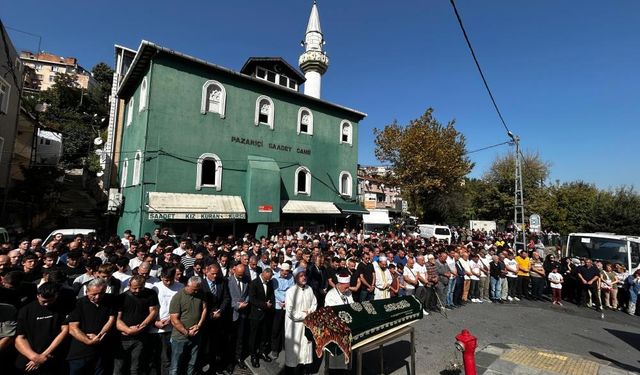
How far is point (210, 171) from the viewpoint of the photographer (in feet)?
54.1

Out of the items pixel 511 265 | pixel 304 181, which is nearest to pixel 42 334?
pixel 511 265

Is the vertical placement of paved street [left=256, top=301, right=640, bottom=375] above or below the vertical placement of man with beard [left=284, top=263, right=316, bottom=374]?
below

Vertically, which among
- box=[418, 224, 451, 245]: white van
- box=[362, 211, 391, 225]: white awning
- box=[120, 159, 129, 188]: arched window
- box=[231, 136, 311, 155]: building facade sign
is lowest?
box=[418, 224, 451, 245]: white van

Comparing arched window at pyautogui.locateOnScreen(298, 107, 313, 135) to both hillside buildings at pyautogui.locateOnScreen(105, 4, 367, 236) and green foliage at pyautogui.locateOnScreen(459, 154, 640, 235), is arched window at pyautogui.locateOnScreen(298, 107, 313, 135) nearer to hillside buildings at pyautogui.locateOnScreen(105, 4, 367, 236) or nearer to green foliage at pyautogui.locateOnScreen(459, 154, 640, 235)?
hillside buildings at pyautogui.locateOnScreen(105, 4, 367, 236)

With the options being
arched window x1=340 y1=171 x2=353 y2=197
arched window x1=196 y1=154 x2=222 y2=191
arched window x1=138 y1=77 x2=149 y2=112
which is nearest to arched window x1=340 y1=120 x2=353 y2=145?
arched window x1=340 y1=171 x2=353 y2=197

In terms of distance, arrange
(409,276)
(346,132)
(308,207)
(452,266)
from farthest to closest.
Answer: (346,132), (308,207), (452,266), (409,276)

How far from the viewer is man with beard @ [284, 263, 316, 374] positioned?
495cm

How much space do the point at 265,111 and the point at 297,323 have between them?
15.5 meters

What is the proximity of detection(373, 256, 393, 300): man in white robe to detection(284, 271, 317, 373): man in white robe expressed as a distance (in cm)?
289

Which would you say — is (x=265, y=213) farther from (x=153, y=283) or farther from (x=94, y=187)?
(x=94, y=187)

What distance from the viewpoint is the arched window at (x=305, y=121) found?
798 inches

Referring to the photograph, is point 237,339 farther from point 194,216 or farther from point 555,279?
point 555,279

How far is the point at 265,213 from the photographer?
16.6m

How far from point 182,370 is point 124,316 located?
4.63 ft
